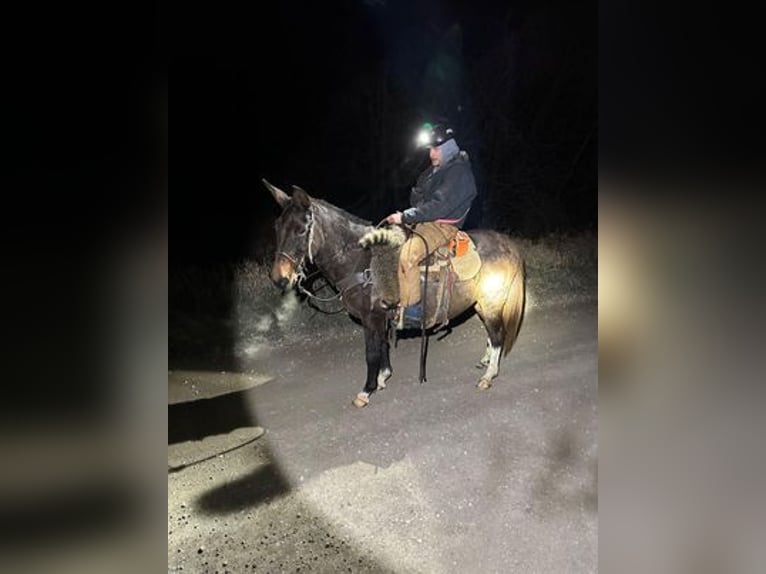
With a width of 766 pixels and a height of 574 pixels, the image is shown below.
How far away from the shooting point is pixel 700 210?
3.84 ft

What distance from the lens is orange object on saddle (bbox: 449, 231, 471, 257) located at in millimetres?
1437

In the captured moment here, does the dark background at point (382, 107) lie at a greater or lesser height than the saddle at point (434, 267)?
greater

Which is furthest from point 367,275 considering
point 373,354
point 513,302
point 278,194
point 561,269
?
point 561,269

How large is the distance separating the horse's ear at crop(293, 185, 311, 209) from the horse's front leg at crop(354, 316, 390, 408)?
368 mm

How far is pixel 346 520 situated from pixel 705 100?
1371 millimetres

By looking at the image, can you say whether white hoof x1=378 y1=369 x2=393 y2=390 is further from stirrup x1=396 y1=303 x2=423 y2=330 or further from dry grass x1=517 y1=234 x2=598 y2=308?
dry grass x1=517 y1=234 x2=598 y2=308

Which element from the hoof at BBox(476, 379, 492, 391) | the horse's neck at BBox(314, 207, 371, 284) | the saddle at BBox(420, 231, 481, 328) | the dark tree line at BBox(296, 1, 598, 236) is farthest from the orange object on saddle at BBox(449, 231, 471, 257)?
the hoof at BBox(476, 379, 492, 391)

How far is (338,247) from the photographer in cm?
139

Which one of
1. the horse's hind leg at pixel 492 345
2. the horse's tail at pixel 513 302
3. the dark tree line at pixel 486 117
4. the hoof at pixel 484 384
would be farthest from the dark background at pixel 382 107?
the hoof at pixel 484 384

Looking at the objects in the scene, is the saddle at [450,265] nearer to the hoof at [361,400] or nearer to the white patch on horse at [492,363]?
the white patch on horse at [492,363]

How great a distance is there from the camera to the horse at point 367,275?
1.36 metres

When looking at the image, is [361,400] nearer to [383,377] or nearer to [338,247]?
[383,377]

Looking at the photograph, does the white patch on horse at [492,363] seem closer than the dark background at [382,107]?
No

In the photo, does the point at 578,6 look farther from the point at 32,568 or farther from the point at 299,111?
the point at 32,568
